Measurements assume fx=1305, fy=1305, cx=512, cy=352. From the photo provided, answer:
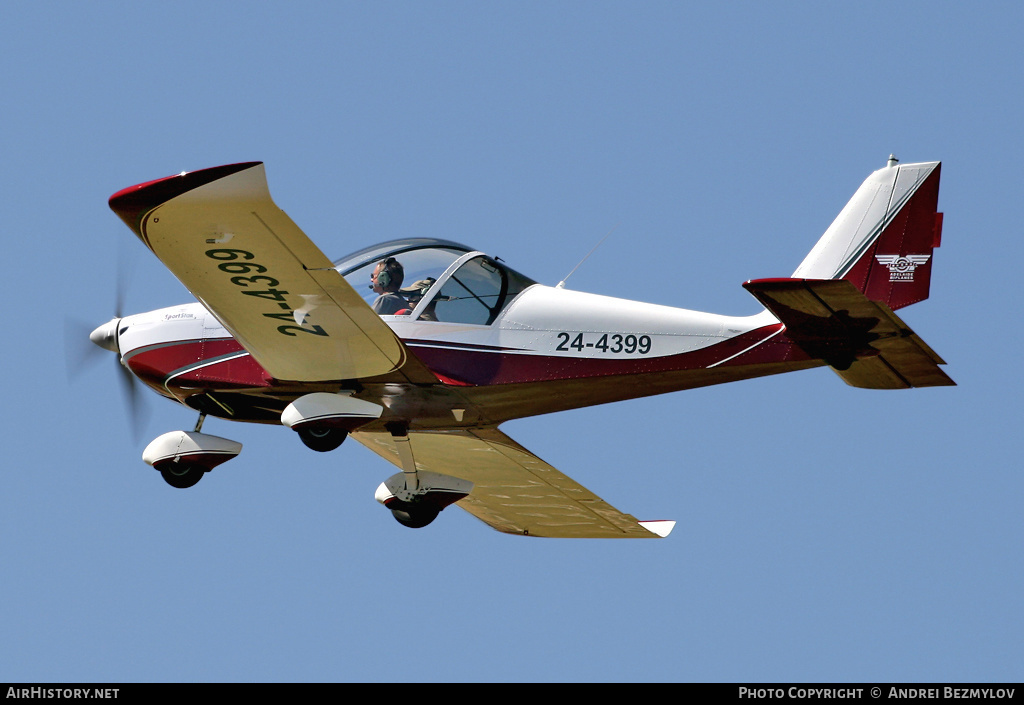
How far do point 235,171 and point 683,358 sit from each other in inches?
161

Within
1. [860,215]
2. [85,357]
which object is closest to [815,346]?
[860,215]

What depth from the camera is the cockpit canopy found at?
34.7ft

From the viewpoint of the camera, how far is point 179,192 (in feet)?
27.3

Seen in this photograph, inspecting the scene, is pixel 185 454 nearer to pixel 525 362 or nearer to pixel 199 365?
pixel 199 365

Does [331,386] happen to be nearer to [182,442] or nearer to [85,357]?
[182,442]

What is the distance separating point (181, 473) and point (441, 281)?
2983 millimetres

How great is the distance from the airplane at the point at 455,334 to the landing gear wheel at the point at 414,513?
0.52 metres

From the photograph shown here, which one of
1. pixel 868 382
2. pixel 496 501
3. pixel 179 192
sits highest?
pixel 179 192

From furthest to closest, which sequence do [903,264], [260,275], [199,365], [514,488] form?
[514,488]
[199,365]
[903,264]
[260,275]

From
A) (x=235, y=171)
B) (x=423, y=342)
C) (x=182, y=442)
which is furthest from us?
(x=182, y=442)

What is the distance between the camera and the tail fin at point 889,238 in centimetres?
1016

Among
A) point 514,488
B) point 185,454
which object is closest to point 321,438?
point 185,454

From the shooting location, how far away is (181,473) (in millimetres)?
11469

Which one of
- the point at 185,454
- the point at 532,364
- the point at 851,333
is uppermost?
the point at 851,333
